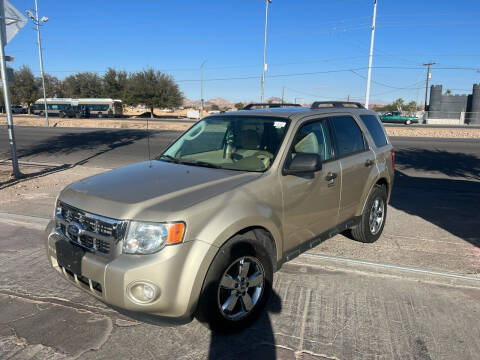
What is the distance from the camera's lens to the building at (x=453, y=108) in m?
→ 50.7

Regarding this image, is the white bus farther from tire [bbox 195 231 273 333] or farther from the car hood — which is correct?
tire [bbox 195 231 273 333]

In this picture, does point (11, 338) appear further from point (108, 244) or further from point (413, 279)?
point (413, 279)

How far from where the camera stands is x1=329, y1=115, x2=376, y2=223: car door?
13.7ft

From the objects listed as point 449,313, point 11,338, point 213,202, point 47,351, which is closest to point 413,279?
point 449,313

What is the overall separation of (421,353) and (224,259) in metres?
1.66

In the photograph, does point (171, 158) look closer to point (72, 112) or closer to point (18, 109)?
point (72, 112)

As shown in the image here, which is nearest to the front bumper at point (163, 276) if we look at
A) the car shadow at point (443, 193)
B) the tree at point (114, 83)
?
the car shadow at point (443, 193)

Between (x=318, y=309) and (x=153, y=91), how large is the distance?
211ft

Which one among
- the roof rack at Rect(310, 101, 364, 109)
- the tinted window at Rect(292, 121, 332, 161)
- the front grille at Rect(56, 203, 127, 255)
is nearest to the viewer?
the front grille at Rect(56, 203, 127, 255)

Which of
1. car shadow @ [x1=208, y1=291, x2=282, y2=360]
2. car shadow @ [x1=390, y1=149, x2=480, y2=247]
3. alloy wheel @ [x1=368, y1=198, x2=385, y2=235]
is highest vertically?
alloy wheel @ [x1=368, y1=198, x2=385, y2=235]

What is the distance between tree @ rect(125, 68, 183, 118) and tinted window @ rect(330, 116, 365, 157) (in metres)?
61.7

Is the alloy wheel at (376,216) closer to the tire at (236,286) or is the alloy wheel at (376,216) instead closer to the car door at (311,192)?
the car door at (311,192)

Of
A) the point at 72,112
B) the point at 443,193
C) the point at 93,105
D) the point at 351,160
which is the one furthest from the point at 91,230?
the point at 93,105

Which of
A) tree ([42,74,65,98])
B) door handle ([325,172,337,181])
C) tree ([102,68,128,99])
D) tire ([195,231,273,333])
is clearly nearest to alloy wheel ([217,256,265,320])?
tire ([195,231,273,333])
